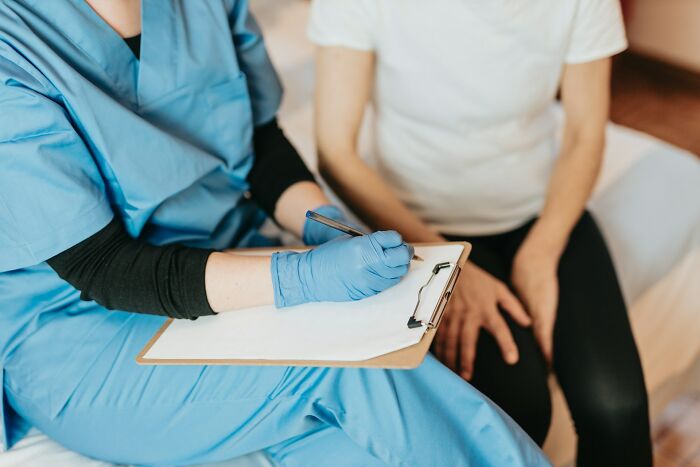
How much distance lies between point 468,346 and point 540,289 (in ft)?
0.58

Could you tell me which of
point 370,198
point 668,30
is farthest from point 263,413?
point 668,30

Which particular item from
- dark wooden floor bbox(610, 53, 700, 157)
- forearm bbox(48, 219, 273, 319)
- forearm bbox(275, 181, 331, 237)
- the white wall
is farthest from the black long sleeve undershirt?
the white wall

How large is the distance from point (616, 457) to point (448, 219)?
Result: 47 centimetres

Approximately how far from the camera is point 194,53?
37.7 inches

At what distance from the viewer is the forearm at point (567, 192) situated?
3.75ft

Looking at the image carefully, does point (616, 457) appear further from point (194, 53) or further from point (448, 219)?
point (194, 53)

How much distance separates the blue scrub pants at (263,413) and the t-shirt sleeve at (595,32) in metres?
0.59

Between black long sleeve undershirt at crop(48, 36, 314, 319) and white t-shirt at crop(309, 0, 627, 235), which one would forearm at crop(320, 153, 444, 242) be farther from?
black long sleeve undershirt at crop(48, 36, 314, 319)

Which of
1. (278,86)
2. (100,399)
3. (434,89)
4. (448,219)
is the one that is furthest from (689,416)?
(100,399)

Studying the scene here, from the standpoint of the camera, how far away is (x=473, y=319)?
1.04 m

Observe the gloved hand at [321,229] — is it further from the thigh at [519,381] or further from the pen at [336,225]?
the thigh at [519,381]

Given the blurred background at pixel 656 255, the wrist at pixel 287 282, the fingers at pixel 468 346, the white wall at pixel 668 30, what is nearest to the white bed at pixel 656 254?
the blurred background at pixel 656 255

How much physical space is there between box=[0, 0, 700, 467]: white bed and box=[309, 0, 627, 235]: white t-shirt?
0.22 m

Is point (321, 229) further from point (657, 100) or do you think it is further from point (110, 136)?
point (657, 100)
